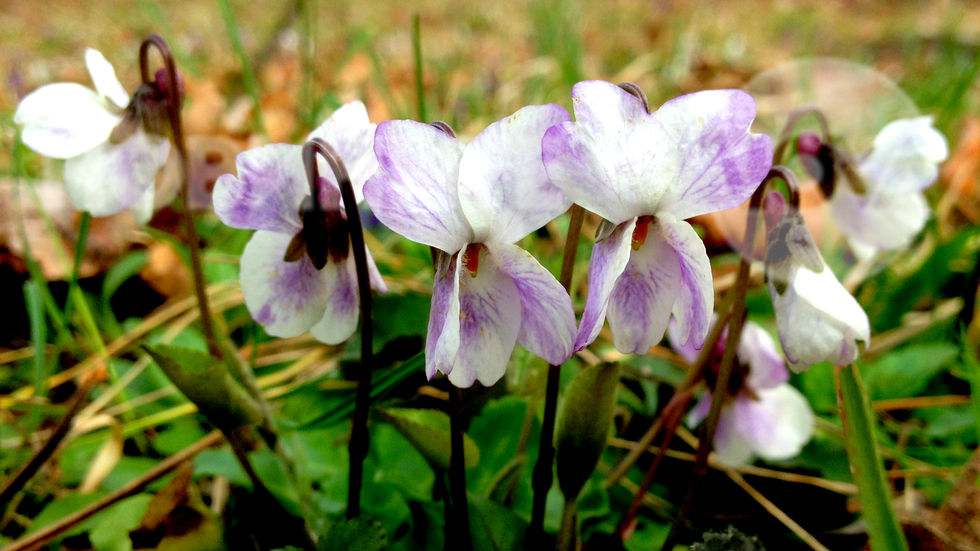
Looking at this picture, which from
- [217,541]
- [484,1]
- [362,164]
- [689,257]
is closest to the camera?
[689,257]

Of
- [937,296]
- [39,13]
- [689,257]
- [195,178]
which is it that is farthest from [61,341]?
[39,13]

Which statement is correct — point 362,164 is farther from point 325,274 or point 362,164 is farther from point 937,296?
point 937,296

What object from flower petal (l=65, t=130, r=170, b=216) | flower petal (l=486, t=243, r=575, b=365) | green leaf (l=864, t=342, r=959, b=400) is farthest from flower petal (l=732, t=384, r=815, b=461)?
flower petal (l=65, t=130, r=170, b=216)

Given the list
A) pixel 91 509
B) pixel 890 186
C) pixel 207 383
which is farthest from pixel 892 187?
pixel 91 509

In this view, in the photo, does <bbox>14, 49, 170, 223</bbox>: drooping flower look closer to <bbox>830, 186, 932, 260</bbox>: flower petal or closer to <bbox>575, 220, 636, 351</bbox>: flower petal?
<bbox>575, 220, 636, 351</bbox>: flower petal

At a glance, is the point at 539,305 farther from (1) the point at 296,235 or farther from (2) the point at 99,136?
(2) the point at 99,136
